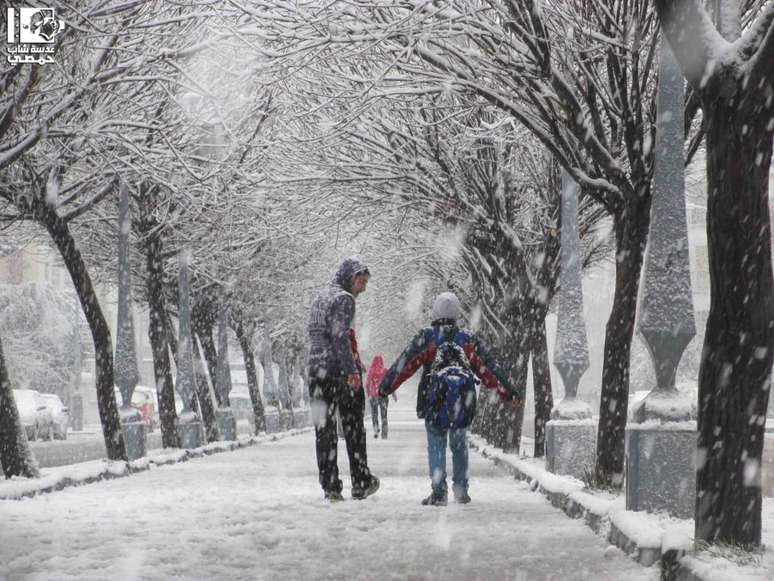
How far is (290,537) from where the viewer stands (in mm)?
9062

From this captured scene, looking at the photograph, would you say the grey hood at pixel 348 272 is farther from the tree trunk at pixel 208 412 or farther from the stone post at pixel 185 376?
the tree trunk at pixel 208 412

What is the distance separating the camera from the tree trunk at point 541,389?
63.9 ft

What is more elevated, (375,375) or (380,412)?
(375,375)

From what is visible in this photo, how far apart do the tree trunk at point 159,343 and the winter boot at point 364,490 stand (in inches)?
506

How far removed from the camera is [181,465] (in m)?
19.8

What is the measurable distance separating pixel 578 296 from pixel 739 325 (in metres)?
9.10

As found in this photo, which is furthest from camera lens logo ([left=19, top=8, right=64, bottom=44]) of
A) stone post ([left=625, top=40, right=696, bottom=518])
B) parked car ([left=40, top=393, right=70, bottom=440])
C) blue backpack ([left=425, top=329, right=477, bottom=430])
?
parked car ([left=40, top=393, right=70, bottom=440])

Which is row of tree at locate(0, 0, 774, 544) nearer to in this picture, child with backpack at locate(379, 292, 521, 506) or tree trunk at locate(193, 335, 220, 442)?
child with backpack at locate(379, 292, 521, 506)

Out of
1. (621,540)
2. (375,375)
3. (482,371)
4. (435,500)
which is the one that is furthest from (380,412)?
(621,540)

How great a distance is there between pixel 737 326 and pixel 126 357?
44.9 feet

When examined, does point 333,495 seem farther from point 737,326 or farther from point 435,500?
point 737,326

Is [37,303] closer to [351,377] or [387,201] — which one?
[387,201]

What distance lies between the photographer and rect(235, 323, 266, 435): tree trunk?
40150 millimetres

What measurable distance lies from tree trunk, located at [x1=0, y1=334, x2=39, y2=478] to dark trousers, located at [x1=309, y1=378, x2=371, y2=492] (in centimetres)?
466
